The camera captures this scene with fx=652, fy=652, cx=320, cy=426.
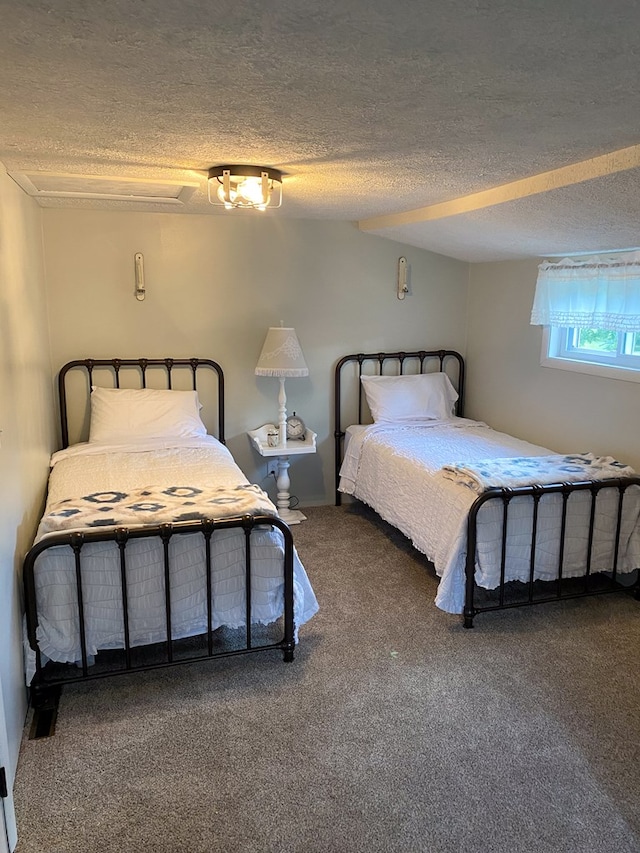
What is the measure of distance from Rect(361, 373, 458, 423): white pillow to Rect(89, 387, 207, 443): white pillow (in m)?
1.19

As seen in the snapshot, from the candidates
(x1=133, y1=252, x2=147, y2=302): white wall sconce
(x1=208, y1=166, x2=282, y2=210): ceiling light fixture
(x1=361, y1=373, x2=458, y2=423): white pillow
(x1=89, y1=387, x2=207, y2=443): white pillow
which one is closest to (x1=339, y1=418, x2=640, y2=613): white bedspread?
(x1=361, y1=373, x2=458, y2=423): white pillow

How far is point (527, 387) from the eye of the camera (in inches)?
163

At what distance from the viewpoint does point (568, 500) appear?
120 inches

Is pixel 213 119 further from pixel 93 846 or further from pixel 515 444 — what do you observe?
pixel 515 444

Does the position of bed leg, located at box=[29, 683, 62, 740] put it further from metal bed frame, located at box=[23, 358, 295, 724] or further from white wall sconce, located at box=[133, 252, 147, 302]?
white wall sconce, located at box=[133, 252, 147, 302]

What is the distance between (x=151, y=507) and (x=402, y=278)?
2603 millimetres

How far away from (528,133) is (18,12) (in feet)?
4.42

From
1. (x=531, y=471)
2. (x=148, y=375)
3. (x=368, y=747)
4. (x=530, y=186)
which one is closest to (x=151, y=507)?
(x=368, y=747)

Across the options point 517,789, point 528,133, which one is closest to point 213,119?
point 528,133

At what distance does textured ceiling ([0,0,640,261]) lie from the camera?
1.11 m

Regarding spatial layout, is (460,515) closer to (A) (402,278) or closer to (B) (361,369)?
(B) (361,369)

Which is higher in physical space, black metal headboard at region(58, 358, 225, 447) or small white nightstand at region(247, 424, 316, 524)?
black metal headboard at region(58, 358, 225, 447)

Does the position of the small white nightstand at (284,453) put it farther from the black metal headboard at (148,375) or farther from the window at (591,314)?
the window at (591,314)

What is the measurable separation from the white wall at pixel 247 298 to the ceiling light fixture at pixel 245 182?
1335 mm
